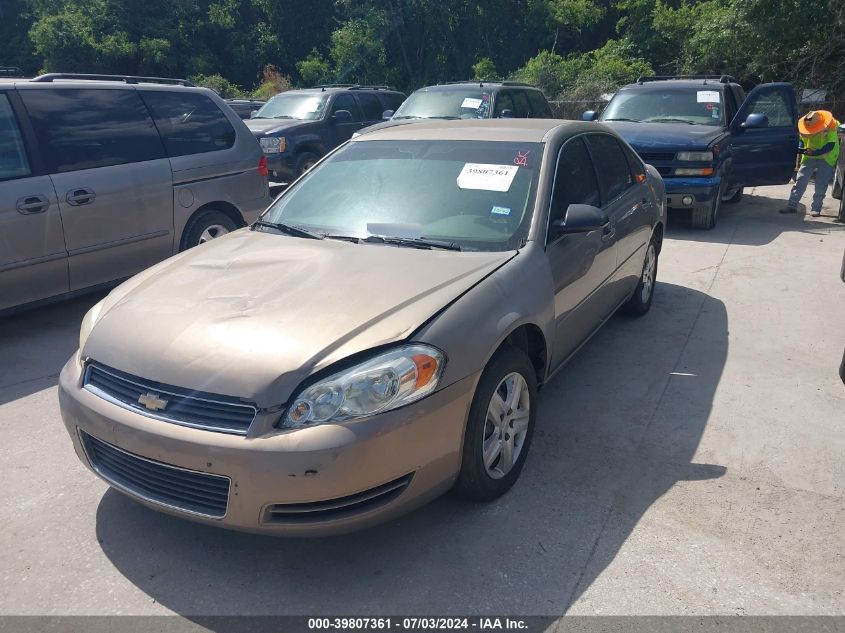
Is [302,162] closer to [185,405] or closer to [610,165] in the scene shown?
[610,165]

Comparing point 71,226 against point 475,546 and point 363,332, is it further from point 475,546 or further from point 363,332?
point 475,546

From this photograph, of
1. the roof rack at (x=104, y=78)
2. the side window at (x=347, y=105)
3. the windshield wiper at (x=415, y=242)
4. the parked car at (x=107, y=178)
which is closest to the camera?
the windshield wiper at (x=415, y=242)

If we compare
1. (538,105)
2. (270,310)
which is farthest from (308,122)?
(270,310)

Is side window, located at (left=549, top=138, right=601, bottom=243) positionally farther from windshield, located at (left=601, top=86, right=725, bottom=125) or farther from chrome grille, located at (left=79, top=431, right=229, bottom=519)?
windshield, located at (left=601, top=86, right=725, bottom=125)

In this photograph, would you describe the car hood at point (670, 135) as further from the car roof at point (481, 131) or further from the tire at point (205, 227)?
the tire at point (205, 227)

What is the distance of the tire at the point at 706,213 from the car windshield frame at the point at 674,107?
3.51 ft

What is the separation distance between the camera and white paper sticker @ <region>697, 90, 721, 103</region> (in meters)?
10.0

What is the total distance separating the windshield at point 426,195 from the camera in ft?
12.3

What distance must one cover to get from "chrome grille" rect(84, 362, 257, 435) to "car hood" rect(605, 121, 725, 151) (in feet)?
25.8

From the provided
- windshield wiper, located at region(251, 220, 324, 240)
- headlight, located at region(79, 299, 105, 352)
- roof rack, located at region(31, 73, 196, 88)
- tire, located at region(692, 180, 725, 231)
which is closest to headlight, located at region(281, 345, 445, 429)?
headlight, located at region(79, 299, 105, 352)

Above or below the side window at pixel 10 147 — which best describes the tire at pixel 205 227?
below

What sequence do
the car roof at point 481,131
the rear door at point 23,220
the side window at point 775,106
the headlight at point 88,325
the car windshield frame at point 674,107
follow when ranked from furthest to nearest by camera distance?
the car windshield frame at point 674,107
the side window at point 775,106
the rear door at point 23,220
the car roof at point 481,131
the headlight at point 88,325

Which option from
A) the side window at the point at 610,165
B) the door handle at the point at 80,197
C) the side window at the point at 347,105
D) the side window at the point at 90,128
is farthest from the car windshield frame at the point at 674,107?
the door handle at the point at 80,197

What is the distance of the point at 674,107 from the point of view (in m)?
10.2
